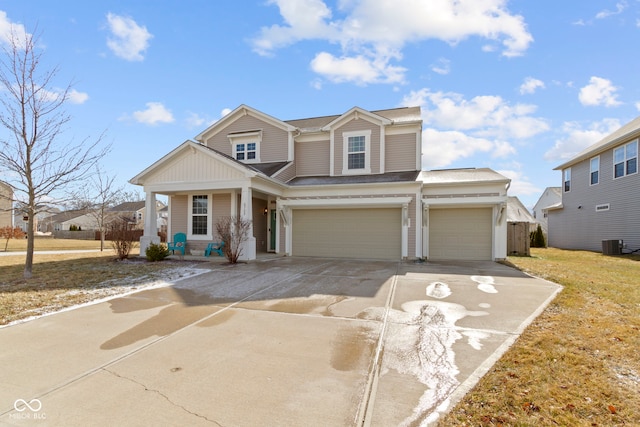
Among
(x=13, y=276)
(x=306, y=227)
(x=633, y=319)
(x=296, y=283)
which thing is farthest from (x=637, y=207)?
(x=13, y=276)

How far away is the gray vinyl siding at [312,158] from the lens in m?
15.1

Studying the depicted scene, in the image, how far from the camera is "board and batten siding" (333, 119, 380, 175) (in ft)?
46.9

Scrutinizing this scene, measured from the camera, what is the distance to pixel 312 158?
15.3 m

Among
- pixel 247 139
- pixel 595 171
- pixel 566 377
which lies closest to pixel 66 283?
pixel 566 377

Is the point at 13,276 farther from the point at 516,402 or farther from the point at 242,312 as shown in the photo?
the point at 516,402

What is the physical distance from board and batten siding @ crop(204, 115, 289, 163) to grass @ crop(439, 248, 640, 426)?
12.4 meters

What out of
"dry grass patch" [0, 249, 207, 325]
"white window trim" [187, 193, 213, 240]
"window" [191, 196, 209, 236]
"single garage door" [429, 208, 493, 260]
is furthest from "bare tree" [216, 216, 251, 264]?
"single garage door" [429, 208, 493, 260]

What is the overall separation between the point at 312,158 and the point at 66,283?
34.8 feet

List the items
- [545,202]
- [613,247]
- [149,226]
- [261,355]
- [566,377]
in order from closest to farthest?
[566,377] → [261,355] → [149,226] → [613,247] → [545,202]

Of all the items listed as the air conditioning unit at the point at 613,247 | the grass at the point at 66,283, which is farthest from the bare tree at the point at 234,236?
the air conditioning unit at the point at 613,247

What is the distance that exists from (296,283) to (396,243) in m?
6.31

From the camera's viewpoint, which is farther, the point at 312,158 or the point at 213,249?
the point at 312,158

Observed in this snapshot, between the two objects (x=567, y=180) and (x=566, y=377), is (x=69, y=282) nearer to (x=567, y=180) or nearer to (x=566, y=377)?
(x=566, y=377)

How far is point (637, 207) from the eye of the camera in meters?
15.5
